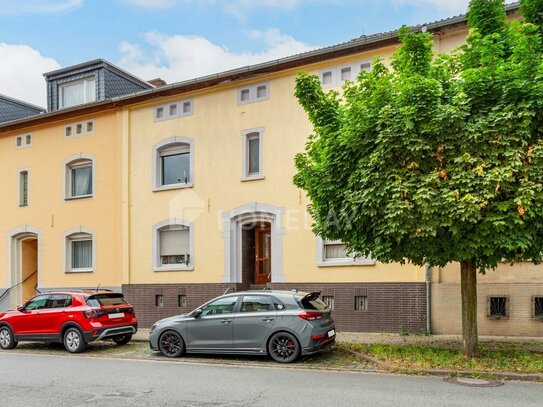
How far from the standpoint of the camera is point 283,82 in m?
15.9

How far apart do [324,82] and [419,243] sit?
24.1ft

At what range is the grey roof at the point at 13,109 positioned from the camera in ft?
77.6

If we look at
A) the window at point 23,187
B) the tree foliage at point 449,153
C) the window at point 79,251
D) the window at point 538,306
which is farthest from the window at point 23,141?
the window at point 538,306

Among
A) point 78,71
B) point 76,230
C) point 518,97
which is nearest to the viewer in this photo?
point 518,97

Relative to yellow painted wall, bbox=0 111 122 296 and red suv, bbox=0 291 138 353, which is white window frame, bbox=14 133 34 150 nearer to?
yellow painted wall, bbox=0 111 122 296

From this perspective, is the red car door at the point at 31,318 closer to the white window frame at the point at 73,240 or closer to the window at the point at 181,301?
the window at the point at 181,301

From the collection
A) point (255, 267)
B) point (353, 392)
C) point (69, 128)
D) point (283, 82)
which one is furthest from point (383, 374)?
point (69, 128)

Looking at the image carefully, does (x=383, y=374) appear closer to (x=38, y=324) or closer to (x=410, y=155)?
(x=410, y=155)

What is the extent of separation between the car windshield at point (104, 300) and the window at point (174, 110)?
673cm

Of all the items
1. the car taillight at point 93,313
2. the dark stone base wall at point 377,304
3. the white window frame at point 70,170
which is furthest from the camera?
the white window frame at point 70,170

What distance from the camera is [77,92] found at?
21016mm

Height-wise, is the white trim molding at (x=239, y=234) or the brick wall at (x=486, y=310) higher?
the white trim molding at (x=239, y=234)

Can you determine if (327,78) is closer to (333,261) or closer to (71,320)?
(333,261)

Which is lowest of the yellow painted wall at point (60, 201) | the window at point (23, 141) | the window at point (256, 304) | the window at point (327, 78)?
the window at point (256, 304)
